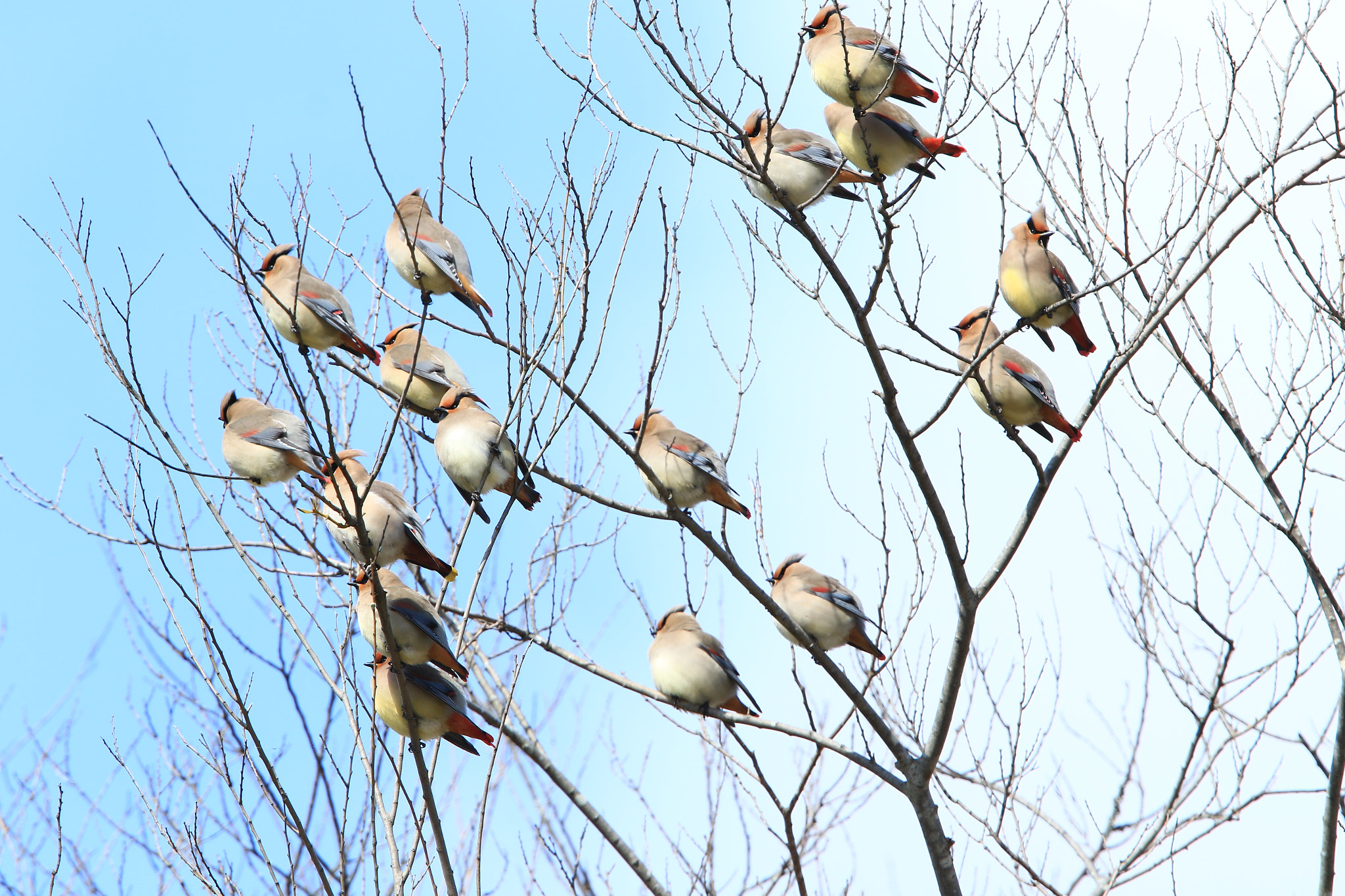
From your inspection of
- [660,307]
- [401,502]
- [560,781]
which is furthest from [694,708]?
[660,307]

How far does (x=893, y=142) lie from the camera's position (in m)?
5.25

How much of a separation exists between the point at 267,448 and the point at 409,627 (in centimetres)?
136

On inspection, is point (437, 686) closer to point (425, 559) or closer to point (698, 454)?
point (425, 559)

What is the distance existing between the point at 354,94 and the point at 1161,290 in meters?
3.13

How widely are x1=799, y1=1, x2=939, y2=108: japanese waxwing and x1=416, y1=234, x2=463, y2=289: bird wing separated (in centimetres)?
196

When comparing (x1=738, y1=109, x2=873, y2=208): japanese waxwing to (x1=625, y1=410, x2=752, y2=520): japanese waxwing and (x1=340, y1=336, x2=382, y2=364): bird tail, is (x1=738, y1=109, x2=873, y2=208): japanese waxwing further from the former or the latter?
(x1=340, y1=336, x2=382, y2=364): bird tail

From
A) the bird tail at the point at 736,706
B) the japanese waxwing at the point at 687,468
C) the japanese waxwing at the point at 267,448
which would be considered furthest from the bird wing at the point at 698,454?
the japanese waxwing at the point at 267,448

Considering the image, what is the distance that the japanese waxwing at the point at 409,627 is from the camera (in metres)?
4.77

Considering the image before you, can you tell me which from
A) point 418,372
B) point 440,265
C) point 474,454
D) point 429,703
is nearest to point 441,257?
point 440,265

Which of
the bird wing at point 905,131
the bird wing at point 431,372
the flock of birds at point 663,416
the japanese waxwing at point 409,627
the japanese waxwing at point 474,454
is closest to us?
the japanese waxwing at point 409,627

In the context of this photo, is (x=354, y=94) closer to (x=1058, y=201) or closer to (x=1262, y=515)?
(x=1058, y=201)

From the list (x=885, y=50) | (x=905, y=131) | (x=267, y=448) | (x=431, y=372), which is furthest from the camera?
(x=431, y=372)

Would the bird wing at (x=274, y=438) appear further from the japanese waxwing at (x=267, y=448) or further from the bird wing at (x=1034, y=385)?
the bird wing at (x=1034, y=385)

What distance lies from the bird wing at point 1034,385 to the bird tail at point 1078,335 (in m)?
0.29
